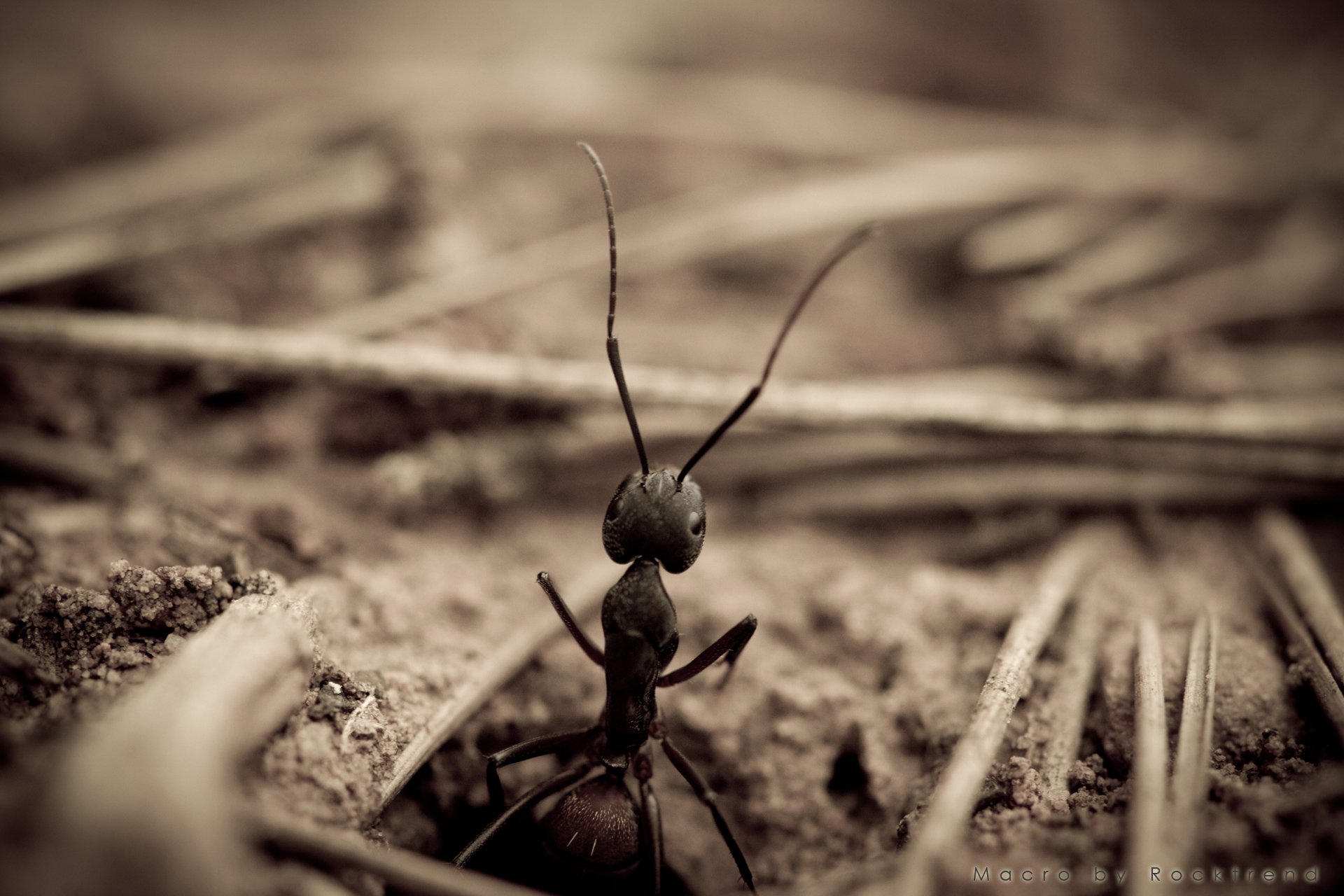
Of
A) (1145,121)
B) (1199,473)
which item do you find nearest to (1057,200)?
(1145,121)

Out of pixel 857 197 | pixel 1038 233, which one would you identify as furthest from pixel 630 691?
pixel 1038 233

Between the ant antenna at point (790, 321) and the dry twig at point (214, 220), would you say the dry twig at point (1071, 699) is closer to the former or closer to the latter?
the ant antenna at point (790, 321)

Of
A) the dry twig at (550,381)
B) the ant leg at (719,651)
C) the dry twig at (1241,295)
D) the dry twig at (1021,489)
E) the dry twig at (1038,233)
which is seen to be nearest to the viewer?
the ant leg at (719,651)

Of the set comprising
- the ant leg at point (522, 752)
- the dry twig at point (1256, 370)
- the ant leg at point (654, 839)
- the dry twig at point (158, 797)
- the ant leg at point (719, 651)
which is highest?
the dry twig at point (1256, 370)

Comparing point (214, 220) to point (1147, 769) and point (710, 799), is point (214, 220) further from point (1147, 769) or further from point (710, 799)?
point (1147, 769)

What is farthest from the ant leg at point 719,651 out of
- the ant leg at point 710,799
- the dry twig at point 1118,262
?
the dry twig at point 1118,262

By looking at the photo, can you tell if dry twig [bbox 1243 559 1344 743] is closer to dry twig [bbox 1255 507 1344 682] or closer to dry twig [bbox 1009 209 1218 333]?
dry twig [bbox 1255 507 1344 682]
